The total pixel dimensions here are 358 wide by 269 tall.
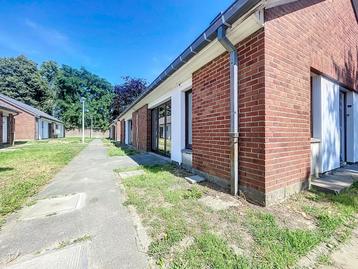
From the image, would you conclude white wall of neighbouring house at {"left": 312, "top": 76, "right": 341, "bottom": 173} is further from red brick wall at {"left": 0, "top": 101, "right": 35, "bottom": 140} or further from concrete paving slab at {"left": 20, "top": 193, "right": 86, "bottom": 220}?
red brick wall at {"left": 0, "top": 101, "right": 35, "bottom": 140}

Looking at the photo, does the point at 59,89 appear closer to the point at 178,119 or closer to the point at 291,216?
the point at 178,119

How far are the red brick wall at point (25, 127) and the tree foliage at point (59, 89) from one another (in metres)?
21.0

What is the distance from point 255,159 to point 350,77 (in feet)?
17.1

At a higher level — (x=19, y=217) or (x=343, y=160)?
(x=343, y=160)

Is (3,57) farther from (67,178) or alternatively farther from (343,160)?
(343,160)

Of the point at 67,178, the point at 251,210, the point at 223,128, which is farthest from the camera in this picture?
the point at 67,178

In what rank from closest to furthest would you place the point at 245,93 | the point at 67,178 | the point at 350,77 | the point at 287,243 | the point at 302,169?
the point at 287,243 → the point at 245,93 → the point at 302,169 → the point at 67,178 → the point at 350,77

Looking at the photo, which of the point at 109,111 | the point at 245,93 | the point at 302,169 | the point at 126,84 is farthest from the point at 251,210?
the point at 109,111

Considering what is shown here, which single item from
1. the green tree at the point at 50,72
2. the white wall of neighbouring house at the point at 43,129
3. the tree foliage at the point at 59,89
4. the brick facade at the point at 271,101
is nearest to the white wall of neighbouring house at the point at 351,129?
the brick facade at the point at 271,101

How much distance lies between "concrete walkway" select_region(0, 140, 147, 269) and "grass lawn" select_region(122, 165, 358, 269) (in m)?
0.26

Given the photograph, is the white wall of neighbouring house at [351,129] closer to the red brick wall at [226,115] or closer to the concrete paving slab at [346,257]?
the red brick wall at [226,115]

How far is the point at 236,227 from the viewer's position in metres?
2.42

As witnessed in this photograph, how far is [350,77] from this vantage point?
19.4 ft

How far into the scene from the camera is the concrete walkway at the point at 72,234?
188cm
